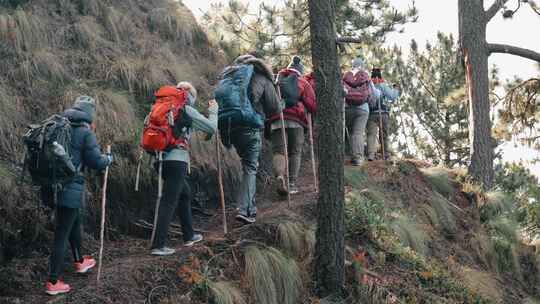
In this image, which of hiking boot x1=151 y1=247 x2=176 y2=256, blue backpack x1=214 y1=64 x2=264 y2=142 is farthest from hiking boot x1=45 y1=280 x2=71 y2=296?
blue backpack x1=214 y1=64 x2=264 y2=142

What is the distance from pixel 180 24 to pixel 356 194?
19.8ft

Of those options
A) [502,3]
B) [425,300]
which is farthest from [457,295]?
[502,3]

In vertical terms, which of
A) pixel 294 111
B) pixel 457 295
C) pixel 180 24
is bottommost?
pixel 457 295

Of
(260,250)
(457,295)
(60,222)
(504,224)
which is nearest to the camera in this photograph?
(60,222)

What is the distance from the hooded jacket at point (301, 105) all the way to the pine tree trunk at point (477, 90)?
496cm

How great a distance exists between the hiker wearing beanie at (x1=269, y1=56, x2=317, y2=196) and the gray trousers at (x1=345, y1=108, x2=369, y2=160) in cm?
197

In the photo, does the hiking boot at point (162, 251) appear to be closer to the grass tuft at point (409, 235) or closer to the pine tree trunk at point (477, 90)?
the grass tuft at point (409, 235)

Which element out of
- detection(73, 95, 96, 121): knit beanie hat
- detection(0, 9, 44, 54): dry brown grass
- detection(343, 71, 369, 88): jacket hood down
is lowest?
detection(73, 95, 96, 121): knit beanie hat

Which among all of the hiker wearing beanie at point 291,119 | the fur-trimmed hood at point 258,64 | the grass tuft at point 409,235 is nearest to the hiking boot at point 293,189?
the hiker wearing beanie at point 291,119

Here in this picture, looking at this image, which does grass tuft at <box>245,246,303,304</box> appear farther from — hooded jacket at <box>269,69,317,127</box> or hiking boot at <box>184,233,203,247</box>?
hooded jacket at <box>269,69,317,127</box>

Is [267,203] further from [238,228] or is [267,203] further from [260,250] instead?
[260,250]

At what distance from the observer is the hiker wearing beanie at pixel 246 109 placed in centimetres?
813

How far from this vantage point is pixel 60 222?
6555 mm

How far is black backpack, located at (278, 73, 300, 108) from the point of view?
9539mm
